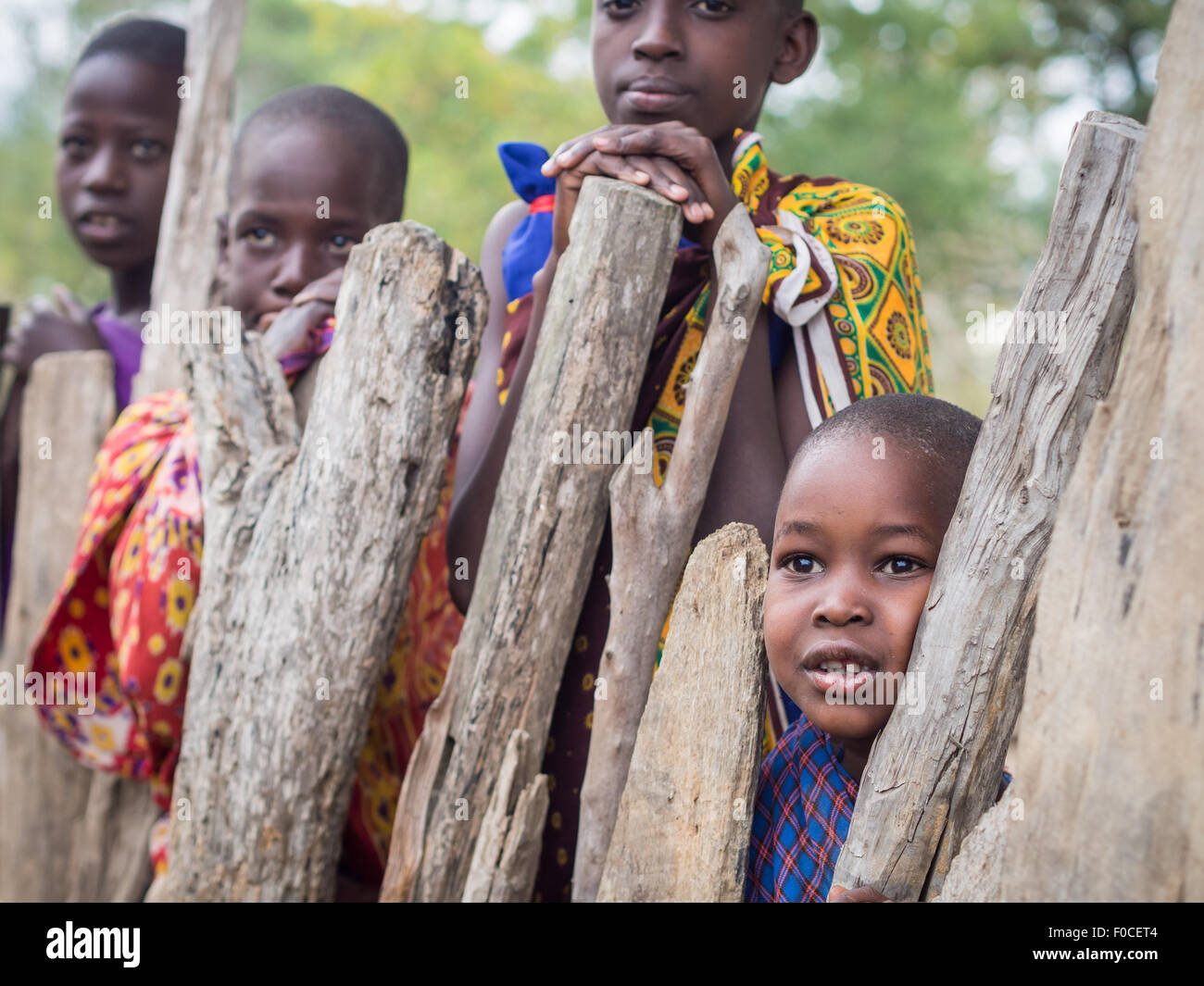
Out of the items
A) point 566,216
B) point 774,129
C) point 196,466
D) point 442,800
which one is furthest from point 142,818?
point 774,129

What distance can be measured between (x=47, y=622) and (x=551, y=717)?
4.77ft

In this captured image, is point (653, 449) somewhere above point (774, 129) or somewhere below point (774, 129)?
below

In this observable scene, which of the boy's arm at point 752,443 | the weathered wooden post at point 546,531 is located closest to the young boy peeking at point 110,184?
the weathered wooden post at point 546,531

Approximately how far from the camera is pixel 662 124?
216cm

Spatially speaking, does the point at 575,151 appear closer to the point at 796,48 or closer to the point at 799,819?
the point at 796,48

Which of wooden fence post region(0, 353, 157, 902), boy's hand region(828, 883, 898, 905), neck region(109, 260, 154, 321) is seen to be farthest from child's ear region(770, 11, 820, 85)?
neck region(109, 260, 154, 321)

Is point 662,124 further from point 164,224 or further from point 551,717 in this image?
point 164,224

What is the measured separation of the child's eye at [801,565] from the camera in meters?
1.78

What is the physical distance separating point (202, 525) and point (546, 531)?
972 mm

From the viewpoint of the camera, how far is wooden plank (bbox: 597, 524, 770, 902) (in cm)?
176

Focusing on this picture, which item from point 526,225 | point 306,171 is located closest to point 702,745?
point 526,225

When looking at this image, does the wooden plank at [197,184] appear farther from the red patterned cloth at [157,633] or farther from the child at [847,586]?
the child at [847,586]

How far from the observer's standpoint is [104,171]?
147 inches

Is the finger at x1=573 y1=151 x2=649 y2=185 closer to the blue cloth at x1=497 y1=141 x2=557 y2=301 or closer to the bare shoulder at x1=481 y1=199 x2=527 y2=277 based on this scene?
the blue cloth at x1=497 y1=141 x2=557 y2=301
